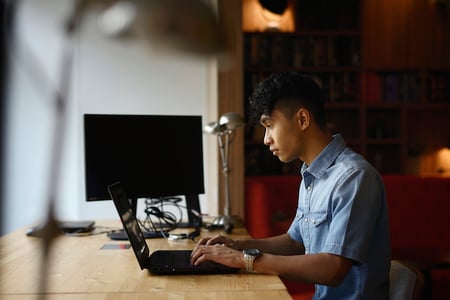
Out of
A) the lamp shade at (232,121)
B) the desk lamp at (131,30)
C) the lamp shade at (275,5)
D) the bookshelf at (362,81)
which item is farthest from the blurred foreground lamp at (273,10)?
the desk lamp at (131,30)

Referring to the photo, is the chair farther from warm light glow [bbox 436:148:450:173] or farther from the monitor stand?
warm light glow [bbox 436:148:450:173]

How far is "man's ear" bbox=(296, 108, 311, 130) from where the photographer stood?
1.63m

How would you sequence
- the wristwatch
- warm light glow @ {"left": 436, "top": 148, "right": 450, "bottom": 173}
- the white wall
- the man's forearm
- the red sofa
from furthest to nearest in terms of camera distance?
warm light glow @ {"left": 436, "top": 148, "right": 450, "bottom": 173}
the red sofa
the white wall
the man's forearm
the wristwatch

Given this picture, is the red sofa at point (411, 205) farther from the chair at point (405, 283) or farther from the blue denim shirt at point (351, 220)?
the chair at point (405, 283)

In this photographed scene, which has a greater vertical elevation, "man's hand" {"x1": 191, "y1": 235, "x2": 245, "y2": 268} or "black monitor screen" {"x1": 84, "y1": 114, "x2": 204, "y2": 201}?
"black monitor screen" {"x1": 84, "y1": 114, "x2": 204, "y2": 201}

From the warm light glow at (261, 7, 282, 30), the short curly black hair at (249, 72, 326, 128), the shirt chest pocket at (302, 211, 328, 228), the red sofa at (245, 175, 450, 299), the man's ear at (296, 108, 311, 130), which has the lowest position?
the red sofa at (245, 175, 450, 299)

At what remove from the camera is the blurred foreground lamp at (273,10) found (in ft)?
15.7

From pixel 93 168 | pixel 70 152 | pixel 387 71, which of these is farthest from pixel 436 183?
pixel 93 168

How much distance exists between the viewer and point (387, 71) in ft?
Result: 15.9

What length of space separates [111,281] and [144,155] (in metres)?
0.83

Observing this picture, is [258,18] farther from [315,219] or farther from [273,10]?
[315,219]

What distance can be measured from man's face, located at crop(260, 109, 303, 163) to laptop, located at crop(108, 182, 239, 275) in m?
0.40

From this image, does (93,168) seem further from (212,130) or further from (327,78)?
(327,78)

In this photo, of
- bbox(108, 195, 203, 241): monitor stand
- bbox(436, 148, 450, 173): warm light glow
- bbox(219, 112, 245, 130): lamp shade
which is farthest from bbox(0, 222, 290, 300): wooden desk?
bbox(436, 148, 450, 173): warm light glow
